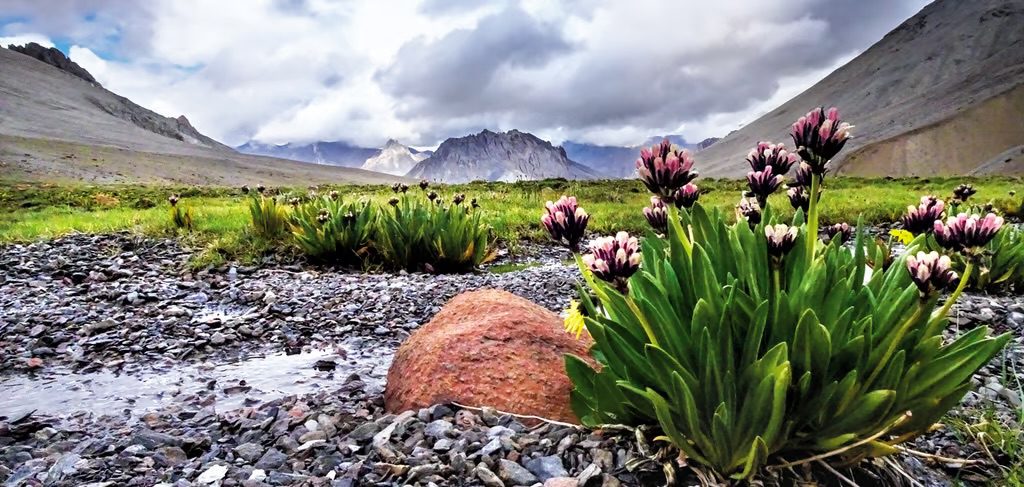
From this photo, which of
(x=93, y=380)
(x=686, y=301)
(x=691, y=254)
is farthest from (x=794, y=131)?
(x=93, y=380)

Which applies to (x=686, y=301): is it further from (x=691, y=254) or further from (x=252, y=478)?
(x=252, y=478)

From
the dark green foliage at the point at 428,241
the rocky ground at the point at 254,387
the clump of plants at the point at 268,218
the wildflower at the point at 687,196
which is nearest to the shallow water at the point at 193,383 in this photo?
the rocky ground at the point at 254,387

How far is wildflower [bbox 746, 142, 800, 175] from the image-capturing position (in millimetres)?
3385

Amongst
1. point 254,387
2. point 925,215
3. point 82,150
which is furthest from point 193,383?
point 82,150

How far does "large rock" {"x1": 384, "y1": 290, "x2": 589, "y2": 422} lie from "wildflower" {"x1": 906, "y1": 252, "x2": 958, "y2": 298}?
216 centimetres

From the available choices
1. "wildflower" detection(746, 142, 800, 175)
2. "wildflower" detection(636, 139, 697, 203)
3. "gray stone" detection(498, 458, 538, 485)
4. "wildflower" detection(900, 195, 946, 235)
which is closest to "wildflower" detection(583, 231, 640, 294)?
"wildflower" detection(636, 139, 697, 203)

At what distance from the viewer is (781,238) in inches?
106

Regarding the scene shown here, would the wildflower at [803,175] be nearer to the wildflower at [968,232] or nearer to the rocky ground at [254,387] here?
the wildflower at [968,232]

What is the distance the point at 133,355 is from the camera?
7.13 m

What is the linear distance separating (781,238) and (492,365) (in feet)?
7.37

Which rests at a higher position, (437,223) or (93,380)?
(437,223)

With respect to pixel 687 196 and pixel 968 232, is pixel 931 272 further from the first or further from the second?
pixel 687 196

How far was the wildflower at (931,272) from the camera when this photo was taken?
250 centimetres

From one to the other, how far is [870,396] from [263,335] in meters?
7.06
